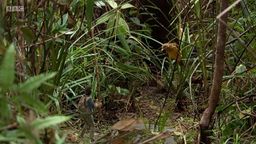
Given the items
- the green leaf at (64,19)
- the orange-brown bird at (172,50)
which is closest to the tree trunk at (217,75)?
the green leaf at (64,19)

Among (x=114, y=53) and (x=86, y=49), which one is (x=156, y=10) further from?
(x=86, y=49)

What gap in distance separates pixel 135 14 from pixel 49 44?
1.51m

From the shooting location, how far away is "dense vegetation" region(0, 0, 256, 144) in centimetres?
159

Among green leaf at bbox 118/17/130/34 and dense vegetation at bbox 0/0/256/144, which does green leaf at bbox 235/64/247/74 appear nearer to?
dense vegetation at bbox 0/0/256/144

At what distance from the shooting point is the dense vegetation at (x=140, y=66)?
5.22ft

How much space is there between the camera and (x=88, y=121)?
5.10 feet

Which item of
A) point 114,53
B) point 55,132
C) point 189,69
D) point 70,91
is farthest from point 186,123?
point 55,132

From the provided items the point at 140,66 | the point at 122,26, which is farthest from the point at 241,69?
the point at 140,66

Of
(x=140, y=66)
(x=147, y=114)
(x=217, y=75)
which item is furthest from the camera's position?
(x=140, y=66)

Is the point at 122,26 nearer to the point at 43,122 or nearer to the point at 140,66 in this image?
the point at 140,66

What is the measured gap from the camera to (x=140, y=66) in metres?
2.85

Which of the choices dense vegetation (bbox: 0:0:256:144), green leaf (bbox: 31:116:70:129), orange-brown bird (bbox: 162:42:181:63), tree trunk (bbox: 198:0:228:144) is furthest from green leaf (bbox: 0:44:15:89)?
orange-brown bird (bbox: 162:42:181:63)

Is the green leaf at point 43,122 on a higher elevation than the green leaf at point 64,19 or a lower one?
lower

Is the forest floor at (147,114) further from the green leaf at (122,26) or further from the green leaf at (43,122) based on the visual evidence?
the green leaf at (43,122)
